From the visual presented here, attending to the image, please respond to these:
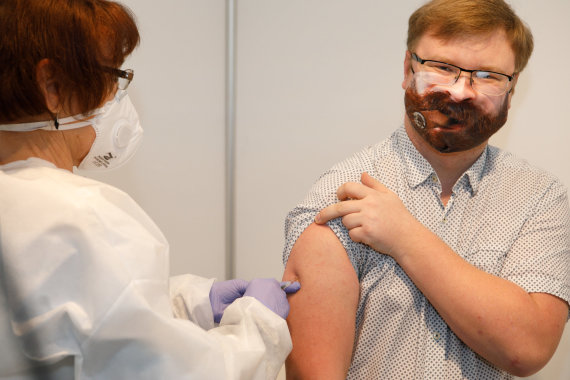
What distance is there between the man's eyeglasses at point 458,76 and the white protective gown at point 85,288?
795 mm

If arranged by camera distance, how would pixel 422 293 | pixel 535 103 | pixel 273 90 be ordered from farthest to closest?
pixel 273 90, pixel 535 103, pixel 422 293

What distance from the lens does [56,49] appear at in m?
0.95

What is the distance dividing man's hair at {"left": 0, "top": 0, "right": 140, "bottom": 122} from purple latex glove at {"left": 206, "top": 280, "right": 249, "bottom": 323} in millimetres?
575

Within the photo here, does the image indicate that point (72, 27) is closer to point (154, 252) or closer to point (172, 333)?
point (154, 252)

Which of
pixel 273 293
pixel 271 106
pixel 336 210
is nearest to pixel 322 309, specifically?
pixel 273 293

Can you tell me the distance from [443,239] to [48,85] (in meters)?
0.95

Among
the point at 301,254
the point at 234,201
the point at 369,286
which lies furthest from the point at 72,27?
the point at 234,201

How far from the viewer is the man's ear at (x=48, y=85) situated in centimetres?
96

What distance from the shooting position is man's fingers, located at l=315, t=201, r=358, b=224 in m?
1.27

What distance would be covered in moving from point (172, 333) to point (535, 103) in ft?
5.44

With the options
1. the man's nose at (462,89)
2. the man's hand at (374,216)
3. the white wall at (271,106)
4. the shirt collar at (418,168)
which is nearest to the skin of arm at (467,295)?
the man's hand at (374,216)

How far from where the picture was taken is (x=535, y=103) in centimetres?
203

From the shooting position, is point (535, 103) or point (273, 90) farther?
point (273, 90)

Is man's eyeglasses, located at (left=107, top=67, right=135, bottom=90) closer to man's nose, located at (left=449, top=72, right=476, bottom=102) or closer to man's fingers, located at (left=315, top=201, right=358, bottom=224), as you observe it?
man's fingers, located at (left=315, top=201, right=358, bottom=224)
